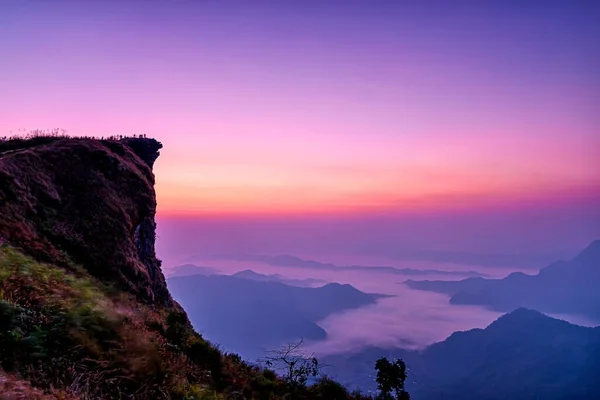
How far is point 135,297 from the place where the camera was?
19.9 metres

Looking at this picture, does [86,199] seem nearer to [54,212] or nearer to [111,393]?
[54,212]

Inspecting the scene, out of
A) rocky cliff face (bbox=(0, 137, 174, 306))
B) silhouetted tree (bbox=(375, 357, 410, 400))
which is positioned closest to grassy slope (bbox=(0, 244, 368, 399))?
rocky cliff face (bbox=(0, 137, 174, 306))

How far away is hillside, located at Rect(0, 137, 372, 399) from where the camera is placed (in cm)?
843

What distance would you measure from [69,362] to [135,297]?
12188 millimetres

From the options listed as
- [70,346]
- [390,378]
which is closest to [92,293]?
[70,346]

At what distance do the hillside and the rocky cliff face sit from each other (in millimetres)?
65

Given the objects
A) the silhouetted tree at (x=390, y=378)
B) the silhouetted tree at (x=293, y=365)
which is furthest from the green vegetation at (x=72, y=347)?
the silhouetted tree at (x=390, y=378)

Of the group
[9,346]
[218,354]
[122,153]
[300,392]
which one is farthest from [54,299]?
[122,153]

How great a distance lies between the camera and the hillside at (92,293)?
27.7 ft

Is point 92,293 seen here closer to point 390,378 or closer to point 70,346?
point 70,346

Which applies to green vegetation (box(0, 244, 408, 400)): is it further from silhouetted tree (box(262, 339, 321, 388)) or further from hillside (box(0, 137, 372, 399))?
silhouetted tree (box(262, 339, 321, 388))

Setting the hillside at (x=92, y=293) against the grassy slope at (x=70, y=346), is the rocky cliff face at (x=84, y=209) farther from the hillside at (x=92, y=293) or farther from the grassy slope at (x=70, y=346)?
the grassy slope at (x=70, y=346)

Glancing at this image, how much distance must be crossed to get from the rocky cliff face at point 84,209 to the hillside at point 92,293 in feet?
0.21

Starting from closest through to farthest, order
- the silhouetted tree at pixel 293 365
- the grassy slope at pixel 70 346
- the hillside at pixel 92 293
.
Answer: the grassy slope at pixel 70 346 < the hillside at pixel 92 293 < the silhouetted tree at pixel 293 365
